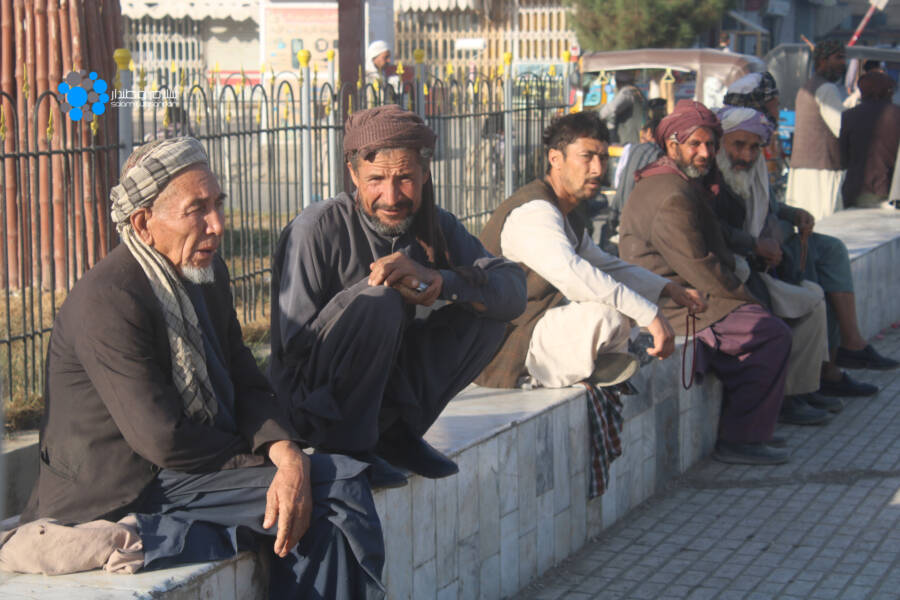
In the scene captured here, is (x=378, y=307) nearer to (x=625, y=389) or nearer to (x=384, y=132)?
(x=384, y=132)

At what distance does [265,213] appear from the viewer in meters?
8.09

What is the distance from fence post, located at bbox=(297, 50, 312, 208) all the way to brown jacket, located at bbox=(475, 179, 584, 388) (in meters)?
3.16

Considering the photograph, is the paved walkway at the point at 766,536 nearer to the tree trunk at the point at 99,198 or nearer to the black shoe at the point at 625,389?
the black shoe at the point at 625,389

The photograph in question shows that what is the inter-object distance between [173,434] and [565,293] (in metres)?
2.24

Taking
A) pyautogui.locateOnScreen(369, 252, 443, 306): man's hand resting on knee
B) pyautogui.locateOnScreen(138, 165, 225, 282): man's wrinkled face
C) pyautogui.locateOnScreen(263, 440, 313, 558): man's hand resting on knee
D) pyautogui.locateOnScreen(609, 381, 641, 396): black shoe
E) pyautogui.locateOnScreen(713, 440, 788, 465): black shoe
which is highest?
pyautogui.locateOnScreen(138, 165, 225, 282): man's wrinkled face

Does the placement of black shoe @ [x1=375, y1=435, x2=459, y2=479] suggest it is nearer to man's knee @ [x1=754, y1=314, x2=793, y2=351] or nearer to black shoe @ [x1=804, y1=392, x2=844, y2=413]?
man's knee @ [x1=754, y1=314, x2=793, y2=351]

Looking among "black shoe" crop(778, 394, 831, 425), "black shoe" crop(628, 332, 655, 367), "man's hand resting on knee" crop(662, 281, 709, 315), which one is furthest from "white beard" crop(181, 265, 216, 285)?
"black shoe" crop(778, 394, 831, 425)

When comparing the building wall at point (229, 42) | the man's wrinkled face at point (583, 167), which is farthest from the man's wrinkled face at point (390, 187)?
the building wall at point (229, 42)

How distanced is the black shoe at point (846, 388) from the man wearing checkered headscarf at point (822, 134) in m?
4.23

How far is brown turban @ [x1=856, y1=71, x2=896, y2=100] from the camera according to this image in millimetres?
10688

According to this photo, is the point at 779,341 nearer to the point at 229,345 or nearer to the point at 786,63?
the point at 229,345

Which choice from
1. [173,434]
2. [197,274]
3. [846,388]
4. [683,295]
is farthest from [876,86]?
[173,434]

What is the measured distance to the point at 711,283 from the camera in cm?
553

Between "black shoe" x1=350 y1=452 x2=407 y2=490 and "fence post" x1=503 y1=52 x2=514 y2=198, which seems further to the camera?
"fence post" x1=503 y1=52 x2=514 y2=198
